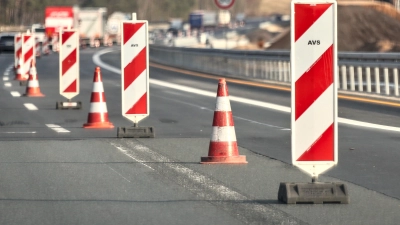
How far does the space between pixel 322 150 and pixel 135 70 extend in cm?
583

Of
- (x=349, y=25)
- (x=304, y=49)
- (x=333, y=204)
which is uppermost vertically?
(x=349, y=25)

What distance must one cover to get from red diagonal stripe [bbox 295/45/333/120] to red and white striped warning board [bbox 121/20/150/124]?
5574 millimetres

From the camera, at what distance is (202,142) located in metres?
13.1

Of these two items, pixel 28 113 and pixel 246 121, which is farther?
pixel 28 113

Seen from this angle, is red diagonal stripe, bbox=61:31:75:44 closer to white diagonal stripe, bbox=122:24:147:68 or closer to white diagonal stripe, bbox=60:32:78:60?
white diagonal stripe, bbox=60:32:78:60

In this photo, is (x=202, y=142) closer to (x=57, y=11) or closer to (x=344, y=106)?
Result: (x=344, y=106)

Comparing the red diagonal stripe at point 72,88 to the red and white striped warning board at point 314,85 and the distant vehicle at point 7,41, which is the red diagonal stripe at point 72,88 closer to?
the red and white striped warning board at point 314,85

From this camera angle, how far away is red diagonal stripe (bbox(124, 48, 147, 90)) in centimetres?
1377

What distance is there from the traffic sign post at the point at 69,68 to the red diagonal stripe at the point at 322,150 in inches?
448

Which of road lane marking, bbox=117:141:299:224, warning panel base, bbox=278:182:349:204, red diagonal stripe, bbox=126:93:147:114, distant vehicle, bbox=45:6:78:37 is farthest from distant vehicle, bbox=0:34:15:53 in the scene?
warning panel base, bbox=278:182:349:204

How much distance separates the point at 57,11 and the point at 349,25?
26.7 m

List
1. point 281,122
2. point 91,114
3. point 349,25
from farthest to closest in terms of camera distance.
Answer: point 349,25
point 281,122
point 91,114

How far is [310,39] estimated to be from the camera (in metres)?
8.30

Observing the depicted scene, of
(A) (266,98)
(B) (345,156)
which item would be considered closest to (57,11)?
(A) (266,98)
